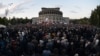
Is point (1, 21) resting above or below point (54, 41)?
below

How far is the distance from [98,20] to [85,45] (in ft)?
279

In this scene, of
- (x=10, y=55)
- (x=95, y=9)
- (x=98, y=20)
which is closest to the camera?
(x=10, y=55)

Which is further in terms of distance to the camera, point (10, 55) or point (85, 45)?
point (85, 45)

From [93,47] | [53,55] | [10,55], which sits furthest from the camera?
[93,47]

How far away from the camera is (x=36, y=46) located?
22.6 m

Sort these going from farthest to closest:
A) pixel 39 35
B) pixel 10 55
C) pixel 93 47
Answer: pixel 39 35 → pixel 93 47 → pixel 10 55

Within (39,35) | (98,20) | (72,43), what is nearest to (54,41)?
(72,43)

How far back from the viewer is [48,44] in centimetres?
2241

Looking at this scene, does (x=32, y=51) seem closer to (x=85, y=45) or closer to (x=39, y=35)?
(x=85, y=45)

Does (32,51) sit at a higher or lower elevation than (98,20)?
higher

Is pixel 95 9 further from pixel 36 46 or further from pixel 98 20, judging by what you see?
pixel 36 46

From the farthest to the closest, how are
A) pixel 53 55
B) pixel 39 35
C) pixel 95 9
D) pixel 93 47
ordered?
pixel 95 9 < pixel 39 35 < pixel 93 47 < pixel 53 55

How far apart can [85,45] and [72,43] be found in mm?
837

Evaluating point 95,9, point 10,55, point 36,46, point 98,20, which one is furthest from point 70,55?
point 95,9
